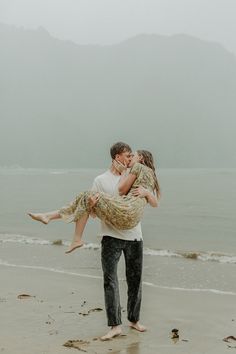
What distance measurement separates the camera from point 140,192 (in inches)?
223

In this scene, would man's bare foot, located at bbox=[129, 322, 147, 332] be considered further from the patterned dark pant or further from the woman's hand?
the woman's hand

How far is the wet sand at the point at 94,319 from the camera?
550 centimetres

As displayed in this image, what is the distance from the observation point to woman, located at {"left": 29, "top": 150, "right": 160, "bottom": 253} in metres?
5.49

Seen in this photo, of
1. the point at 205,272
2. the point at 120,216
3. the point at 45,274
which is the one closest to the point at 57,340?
the point at 120,216

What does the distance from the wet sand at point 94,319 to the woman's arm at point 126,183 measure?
5.00ft

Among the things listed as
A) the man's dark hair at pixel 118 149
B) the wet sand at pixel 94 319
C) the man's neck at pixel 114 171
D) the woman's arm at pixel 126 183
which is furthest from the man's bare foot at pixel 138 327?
the man's dark hair at pixel 118 149

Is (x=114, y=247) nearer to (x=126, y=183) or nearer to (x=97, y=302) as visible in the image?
(x=126, y=183)

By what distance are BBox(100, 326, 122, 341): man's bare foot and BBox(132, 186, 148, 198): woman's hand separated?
4.57 ft

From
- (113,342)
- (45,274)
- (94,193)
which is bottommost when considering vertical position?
(113,342)

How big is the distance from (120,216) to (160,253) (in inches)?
412

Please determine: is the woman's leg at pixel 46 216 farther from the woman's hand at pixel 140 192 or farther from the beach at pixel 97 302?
the beach at pixel 97 302

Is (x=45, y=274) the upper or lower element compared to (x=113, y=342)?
upper

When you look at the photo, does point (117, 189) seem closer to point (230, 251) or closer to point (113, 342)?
point (113, 342)

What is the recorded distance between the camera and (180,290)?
9.30 metres
